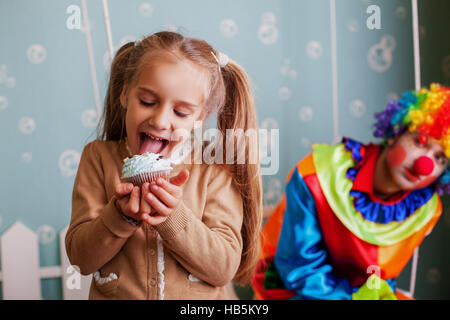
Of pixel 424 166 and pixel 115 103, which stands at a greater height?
pixel 115 103

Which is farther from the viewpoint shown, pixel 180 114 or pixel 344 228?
pixel 344 228

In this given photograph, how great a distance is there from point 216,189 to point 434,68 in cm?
63

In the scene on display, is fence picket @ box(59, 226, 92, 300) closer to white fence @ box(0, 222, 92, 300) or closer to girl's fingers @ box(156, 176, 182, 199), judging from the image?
white fence @ box(0, 222, 92, 300)

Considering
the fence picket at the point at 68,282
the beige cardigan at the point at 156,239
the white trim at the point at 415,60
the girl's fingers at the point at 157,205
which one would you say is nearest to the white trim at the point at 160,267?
the beige cardigan at the point at 156,239

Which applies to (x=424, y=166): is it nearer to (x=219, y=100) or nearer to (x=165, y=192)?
(x=219, y=100)

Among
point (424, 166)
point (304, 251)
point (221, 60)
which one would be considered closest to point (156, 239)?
point (221, 60)

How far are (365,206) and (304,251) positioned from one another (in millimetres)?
176

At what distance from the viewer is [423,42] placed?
2.83 feet

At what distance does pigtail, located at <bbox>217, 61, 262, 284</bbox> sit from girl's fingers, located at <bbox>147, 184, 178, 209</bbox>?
162 millimetres

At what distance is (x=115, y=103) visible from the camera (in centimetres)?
67

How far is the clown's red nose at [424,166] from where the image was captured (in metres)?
0.93

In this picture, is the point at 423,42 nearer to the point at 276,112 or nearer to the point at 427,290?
the point at 276,112

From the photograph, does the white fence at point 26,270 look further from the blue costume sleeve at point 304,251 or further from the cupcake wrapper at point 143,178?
the blue costume sleeve at point 304,251
